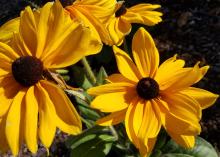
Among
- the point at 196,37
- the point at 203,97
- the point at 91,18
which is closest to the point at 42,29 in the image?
the point at 91,18

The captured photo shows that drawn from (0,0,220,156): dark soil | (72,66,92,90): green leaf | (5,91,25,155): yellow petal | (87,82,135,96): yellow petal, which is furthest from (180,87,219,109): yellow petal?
(0,0,220,156): dark soil

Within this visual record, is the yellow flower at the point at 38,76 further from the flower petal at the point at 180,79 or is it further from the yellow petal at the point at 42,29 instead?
the flower petal at the point at 180,79

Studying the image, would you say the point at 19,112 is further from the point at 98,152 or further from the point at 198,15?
the point at 198,15

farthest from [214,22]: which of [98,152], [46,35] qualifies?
[46,35]

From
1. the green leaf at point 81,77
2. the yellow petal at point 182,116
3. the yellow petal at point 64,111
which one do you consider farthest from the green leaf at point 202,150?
the yellow petal at point 64,111

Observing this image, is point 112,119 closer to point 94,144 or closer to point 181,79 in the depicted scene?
point 181,79

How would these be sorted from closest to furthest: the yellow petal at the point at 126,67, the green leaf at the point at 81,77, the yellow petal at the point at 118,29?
the yellow petal at the point at 126,67, the yellow petal at the point at 118,29, the green leaf at the point at 81,77
